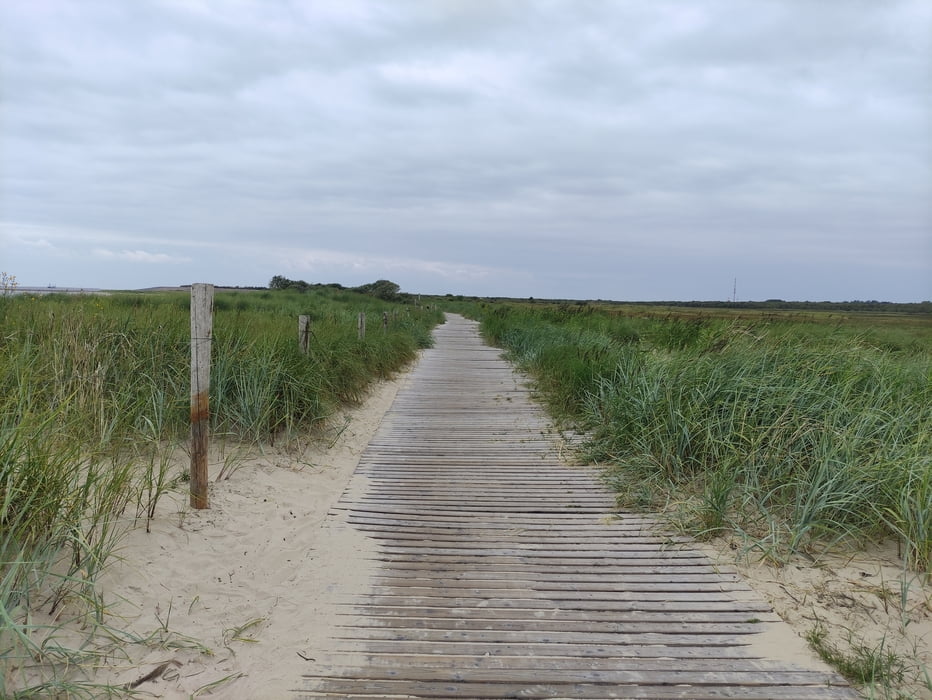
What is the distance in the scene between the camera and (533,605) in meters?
3.24

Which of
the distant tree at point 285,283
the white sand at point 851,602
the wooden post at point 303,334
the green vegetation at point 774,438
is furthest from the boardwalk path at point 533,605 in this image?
the distant tree at point 285,283

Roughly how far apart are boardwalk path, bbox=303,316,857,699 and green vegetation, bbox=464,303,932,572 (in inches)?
20.3

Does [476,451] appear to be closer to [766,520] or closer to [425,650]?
[766,520]

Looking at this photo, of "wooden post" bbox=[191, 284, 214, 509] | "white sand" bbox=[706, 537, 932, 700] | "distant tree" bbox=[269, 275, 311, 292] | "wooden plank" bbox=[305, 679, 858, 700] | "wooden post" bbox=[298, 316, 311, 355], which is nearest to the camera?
"wooden plank" bbox=[305, 679, 858, 700]

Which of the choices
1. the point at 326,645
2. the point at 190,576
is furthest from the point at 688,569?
the point at 190,576

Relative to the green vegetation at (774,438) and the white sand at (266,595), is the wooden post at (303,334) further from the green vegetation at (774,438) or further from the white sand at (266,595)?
the green vegetation at (774,438)

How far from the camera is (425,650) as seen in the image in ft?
9.19

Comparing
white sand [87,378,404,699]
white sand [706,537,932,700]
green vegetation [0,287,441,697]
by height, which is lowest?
white sand [87,378,404,699]

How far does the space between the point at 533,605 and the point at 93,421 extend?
11.9ft

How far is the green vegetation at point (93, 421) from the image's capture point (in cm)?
265

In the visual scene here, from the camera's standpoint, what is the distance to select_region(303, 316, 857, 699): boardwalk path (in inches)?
102

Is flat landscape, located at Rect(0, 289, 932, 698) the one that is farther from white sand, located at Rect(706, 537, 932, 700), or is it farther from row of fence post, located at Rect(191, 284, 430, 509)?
row of fence post, located at Rect(191, 284, 430, 509)

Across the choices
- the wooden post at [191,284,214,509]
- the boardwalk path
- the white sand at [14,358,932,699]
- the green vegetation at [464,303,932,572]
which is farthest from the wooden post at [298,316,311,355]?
the green vegetation at [464,303,932,572]

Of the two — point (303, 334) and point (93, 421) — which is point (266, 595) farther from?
point (303, 334)
